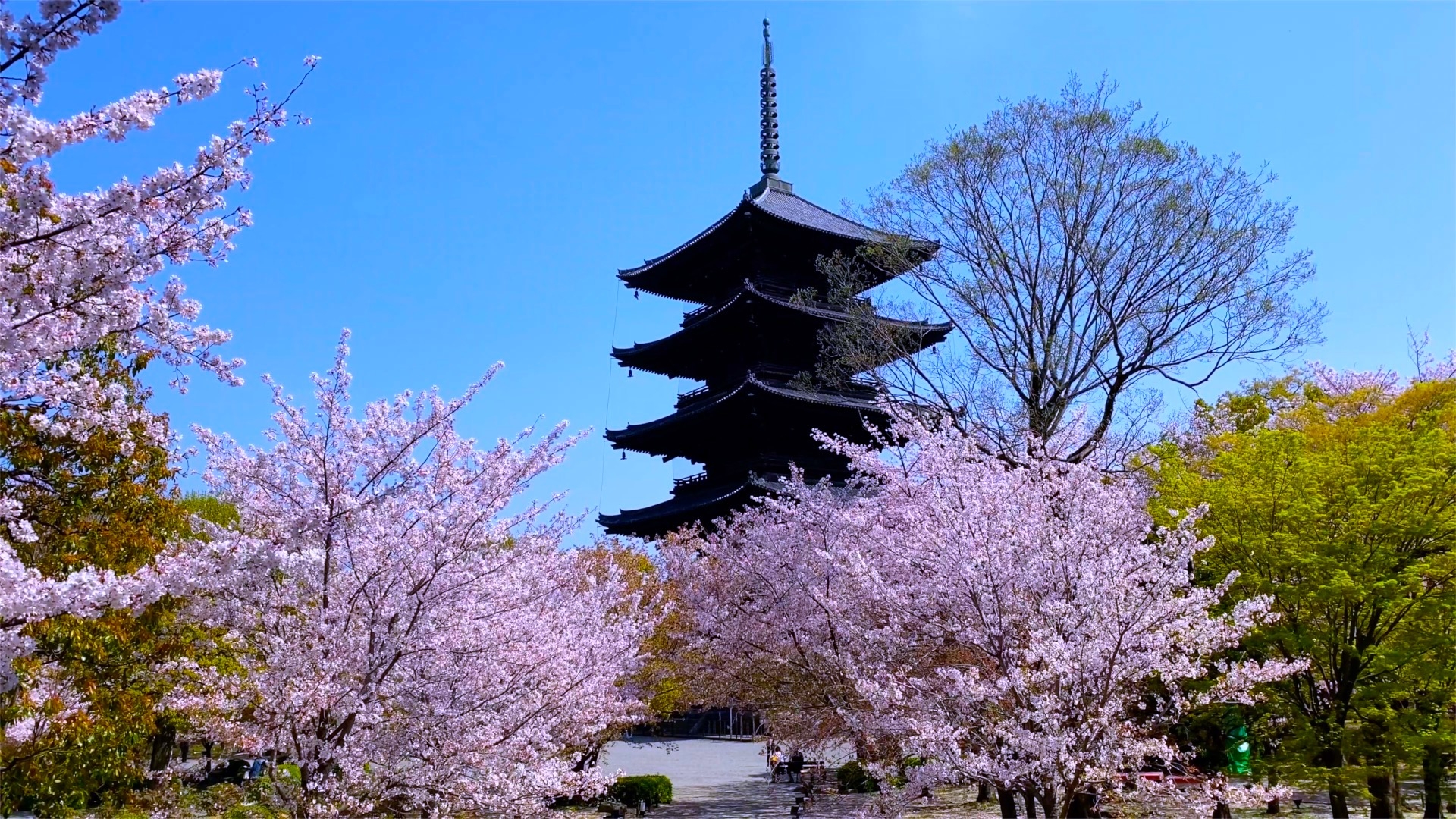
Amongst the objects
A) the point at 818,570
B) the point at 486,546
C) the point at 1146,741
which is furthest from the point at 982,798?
the point at 486,546

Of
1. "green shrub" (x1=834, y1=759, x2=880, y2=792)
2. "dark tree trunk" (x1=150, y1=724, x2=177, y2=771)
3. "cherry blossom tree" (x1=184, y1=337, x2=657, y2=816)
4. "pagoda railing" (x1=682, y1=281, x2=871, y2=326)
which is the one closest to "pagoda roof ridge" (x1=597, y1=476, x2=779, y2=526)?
"pagoda railing" (x1=682, y1=281, x2=871, y2=326)

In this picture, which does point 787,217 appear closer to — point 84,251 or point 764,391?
point 764,391

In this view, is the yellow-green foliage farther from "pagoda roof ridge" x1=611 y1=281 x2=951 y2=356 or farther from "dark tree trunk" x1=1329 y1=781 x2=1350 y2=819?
"pagoda roof ridge" x1=611 y1=281 x2=951 y2=356

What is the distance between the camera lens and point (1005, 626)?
307 inches

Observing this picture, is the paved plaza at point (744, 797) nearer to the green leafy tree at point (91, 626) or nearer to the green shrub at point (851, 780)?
the green shrub at point (851, 780)

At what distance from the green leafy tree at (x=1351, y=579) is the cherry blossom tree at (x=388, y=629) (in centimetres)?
649

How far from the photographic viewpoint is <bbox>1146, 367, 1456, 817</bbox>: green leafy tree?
889 centimetres

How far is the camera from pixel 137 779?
37.3 ft

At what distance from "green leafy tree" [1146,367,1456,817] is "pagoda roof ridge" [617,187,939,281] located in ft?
62.1

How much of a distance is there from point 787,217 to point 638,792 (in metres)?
18.6

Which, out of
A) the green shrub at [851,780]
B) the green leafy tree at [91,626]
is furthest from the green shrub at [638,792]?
the green leafy tree at [91,626]

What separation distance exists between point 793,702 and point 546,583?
418 centimetres

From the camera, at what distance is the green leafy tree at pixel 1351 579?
29.2ft

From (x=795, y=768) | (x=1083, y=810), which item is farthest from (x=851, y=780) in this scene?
(x=1083, y=810)
